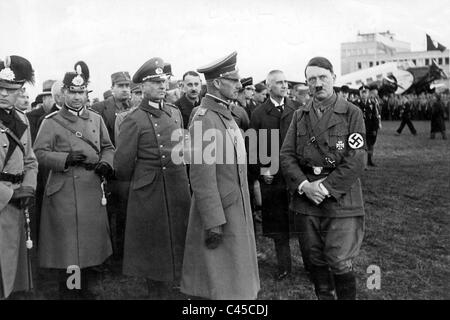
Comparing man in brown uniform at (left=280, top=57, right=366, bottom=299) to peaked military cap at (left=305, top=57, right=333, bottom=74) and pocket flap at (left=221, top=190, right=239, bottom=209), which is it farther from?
pocket flap at (left=221, top=190, right=239, bottom=209)

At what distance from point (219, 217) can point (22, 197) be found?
5.50ft

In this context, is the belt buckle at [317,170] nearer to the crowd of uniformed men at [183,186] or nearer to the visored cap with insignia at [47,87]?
the crowd of uniformed men at [183,186]

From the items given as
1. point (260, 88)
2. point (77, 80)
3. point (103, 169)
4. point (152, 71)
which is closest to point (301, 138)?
point (152, 71)

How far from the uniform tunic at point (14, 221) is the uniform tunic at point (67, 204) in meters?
0.27

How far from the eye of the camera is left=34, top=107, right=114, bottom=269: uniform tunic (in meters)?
4.64

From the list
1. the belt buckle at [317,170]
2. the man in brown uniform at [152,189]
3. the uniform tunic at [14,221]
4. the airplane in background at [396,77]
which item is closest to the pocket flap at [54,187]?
the uniform tunic at [14,221]

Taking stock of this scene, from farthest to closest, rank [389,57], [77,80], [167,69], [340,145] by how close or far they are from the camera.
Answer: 1. [389,57]
2. [167,69]
3. [77,80]
4. [340,145]

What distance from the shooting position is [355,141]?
399 centimetres

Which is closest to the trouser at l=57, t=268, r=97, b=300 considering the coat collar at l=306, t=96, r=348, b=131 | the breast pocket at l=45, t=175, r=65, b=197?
the breast pocket at l=45, t=175, r=65, b=197

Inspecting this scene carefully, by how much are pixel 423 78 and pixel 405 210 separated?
35113 millimetres

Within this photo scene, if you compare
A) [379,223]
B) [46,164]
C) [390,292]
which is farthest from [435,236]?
[46,164]

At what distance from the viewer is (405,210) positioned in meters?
8.23

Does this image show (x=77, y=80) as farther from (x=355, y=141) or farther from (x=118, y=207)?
(x=355, y=141)

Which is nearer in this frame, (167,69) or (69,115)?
(69,115)
